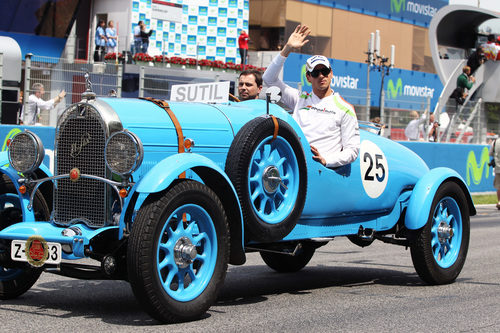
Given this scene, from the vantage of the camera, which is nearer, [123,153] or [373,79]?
[123,153]

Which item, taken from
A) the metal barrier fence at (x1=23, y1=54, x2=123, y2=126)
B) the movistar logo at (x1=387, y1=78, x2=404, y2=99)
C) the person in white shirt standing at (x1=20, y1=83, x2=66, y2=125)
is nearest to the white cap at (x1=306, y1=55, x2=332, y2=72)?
the metal barrier fence at (x1=23, y1=54, x2=123, y2=126)

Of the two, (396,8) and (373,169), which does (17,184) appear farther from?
(396,8)

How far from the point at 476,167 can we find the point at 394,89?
14680 mm

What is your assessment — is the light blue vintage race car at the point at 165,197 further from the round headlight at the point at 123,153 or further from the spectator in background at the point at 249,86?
the spectator in background at the point at 249,86

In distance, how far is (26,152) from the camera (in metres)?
5.96

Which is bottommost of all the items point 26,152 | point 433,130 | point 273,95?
point 26,152

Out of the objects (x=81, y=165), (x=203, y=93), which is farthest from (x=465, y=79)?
(x=81, y=165)

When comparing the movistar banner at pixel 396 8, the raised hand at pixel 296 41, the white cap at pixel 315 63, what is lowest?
the white cap at pixel 315 63

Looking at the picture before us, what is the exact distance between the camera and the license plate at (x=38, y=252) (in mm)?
5328

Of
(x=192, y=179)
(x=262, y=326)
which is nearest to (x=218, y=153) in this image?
(x=192, y=179)

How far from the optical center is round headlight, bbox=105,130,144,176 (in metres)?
5.34

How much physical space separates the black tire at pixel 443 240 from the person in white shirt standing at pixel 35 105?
7810mm

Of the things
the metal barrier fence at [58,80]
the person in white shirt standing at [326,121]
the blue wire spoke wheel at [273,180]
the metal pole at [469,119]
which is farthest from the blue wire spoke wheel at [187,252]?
the metal pole at [469,119]

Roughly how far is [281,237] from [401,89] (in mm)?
31167
